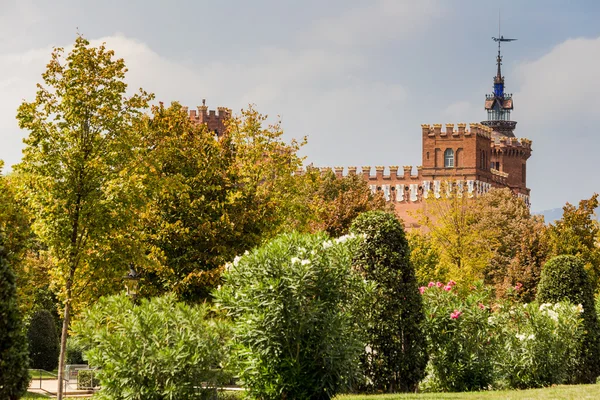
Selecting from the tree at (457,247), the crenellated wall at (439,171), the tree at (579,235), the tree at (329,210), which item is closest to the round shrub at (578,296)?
the tree at (329,210)

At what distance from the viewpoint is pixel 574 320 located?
61.9 feet

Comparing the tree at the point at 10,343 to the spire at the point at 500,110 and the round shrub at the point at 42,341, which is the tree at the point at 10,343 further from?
the spire at the point at 500,110

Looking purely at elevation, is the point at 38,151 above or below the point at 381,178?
below

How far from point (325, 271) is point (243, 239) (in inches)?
473

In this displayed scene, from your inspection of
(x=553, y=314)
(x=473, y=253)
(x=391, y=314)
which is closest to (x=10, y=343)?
(x=391, y=314)

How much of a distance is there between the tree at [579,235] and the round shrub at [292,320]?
22.1 metres

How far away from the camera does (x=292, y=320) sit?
13.3 metres

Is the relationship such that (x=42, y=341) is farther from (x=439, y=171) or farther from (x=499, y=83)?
(x=499, y=83)

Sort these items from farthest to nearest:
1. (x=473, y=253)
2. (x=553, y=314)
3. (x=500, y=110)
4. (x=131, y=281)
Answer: (x=500, y=110) → (x=473, y=253) → (x=131, y=281) → (x=553, y=314)

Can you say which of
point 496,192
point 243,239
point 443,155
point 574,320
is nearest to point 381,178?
point 443,155

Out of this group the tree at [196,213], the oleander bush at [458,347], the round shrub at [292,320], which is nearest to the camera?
the round shrub at [292,320]

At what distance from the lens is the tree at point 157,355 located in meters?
12.5

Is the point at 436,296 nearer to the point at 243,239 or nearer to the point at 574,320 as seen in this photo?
the point at 574,320

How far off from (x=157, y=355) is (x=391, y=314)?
199 inches
